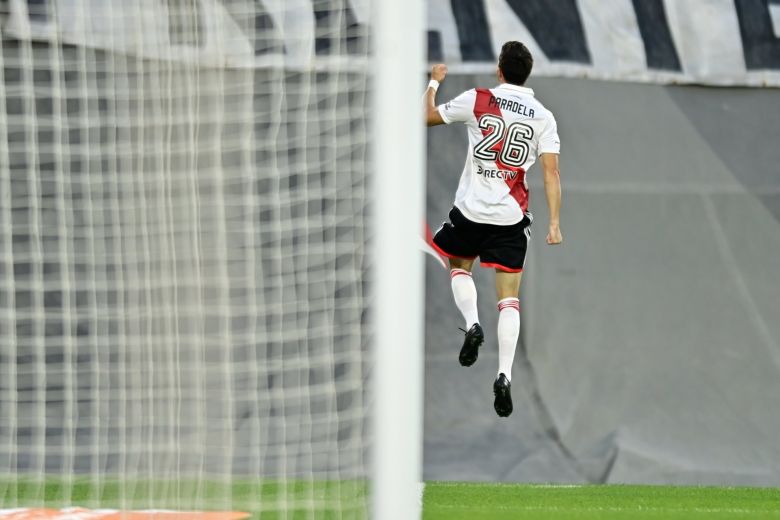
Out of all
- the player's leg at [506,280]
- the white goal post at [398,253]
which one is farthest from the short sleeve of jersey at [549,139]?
the white goal post at [398,253]

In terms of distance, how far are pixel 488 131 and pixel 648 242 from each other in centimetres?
189

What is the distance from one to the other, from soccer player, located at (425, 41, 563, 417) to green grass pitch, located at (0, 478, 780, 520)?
504 millimetres

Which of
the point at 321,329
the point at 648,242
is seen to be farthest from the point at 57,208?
the point at 648,242

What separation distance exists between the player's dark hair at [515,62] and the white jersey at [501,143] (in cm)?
5

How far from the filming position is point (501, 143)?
17.7 ft

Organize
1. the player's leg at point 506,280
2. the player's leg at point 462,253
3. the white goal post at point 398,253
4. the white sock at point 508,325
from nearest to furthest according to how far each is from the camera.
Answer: the white goal post at point 398,253 < the player's leg at point 506,280 < the player's leg at point 462,253 < the white sock at point 508,325

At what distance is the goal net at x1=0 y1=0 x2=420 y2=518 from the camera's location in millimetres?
5891

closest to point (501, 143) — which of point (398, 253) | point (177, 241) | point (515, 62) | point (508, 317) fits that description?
point (515, 62)

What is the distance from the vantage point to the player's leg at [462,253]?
546 centimetres

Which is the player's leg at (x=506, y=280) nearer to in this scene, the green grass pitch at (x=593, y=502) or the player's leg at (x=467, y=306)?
the player's leg at (x=467, y=306)

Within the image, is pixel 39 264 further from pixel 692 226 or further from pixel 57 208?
pixel 692 226

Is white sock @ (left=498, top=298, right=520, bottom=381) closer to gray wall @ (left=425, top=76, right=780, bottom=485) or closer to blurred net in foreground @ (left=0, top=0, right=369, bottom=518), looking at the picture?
blurred net in foreground @ (left=0, top=0, right=369, bottom=518)

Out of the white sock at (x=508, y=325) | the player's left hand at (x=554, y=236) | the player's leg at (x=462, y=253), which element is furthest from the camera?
the white sock at (x=508, y=325)

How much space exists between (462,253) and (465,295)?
181 millimetres
